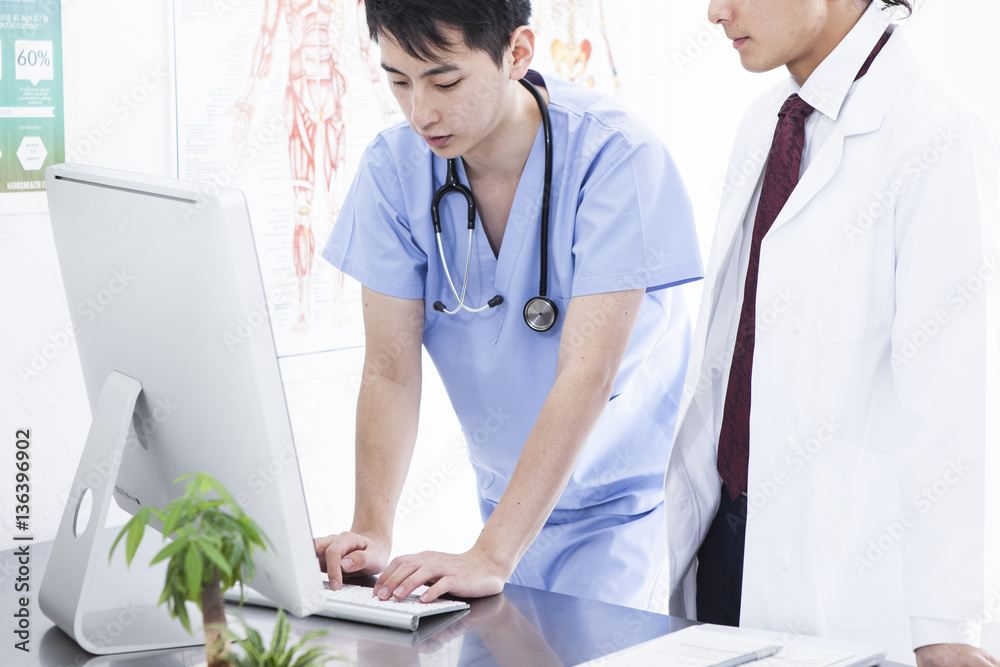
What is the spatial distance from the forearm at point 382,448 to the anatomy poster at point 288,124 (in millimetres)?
702

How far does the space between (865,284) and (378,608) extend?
2.38 feet

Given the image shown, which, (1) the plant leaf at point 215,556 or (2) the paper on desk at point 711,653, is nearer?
(1) the plant leaf at point 215,556

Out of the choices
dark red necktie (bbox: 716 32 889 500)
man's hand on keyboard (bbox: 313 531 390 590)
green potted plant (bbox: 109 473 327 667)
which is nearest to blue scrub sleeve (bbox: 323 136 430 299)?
man's hand on keyboard (bbox: 313 531 390 590)

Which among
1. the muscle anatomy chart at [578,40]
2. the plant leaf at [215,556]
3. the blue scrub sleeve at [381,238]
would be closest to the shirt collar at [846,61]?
the blue scrub sleeve at [381,238]

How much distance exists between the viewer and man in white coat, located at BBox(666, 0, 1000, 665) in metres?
1.11

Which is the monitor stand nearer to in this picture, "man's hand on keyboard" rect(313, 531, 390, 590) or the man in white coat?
"man's hand on keyboard" rect(313, 531, 390, 590)

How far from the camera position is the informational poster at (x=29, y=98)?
1689mm

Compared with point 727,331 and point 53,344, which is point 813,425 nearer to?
point 727,331

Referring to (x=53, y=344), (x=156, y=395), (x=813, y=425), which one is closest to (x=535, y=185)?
(x=813, y=425)

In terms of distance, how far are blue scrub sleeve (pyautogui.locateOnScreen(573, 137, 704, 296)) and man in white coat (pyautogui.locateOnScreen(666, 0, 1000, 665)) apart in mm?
64

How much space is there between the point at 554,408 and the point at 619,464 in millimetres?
310

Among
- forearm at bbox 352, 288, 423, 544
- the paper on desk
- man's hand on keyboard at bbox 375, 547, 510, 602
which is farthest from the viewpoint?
forearm at bbox 352, 288, 423, 544

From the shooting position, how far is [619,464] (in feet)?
5.42

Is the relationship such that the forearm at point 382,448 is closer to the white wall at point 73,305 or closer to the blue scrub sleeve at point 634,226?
the blue scrub sleeve at point 634,226
